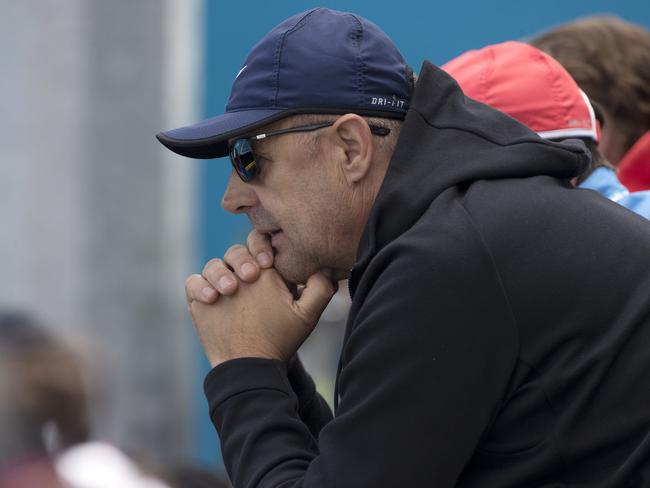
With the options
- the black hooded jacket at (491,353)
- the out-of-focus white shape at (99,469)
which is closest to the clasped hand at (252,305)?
the black hooded jacket at (491,353)

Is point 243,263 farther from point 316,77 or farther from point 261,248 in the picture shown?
point 316,77

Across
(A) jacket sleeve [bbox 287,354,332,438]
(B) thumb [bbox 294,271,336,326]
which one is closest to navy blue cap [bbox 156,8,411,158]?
(B) thumb [bbox 294,271,336,326]

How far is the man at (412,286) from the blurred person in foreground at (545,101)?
1.86 ft

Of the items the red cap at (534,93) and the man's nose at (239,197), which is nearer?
the man's nose at (239,197)

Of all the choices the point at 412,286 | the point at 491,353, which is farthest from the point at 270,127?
the point at 491,353

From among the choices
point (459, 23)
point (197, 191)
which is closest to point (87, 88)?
point (197, 191)

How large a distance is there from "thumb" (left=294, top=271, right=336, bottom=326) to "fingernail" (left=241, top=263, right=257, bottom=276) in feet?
0.32

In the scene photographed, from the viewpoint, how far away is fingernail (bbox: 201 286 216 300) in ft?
7.55

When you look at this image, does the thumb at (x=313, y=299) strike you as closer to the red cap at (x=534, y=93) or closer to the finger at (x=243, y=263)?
the finger at (x=243, y=263)

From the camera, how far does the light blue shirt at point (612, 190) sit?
2699mm

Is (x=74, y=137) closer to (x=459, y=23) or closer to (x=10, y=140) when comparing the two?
(x=10, y=140)

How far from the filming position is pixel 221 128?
7.27ft

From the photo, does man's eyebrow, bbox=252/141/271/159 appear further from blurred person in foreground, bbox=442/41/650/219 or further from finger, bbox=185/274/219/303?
blurred person in foreground, bbox=442/41/650/219

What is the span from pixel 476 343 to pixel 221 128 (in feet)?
2.11
